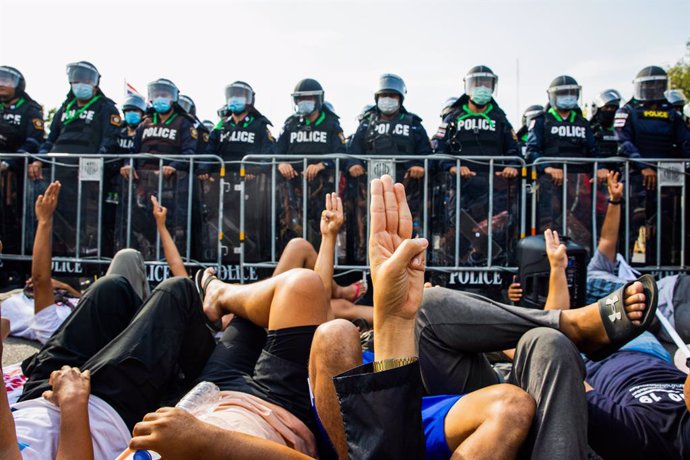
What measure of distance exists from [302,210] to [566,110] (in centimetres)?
343

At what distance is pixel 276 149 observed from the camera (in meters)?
7.09

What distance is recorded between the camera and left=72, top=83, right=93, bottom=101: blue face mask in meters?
7.51

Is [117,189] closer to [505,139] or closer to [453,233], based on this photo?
[453,233]

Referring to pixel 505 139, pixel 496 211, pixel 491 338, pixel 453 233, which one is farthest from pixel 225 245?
pixel 491 338

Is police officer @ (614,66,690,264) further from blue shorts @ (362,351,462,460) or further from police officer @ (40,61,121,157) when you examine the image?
police officer @ (40,61,121,157)

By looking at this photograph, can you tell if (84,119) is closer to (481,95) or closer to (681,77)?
(481,95)

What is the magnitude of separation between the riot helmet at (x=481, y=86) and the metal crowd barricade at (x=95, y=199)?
9.97ft

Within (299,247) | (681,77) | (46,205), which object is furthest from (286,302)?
(681,77)

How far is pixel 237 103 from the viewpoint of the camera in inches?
295

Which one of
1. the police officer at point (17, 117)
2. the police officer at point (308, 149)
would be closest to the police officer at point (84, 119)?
the police officer at point (17, 117)

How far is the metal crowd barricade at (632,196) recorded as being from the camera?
18.8ft

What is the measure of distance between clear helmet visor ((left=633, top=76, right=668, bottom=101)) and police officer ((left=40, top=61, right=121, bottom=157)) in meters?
6.58

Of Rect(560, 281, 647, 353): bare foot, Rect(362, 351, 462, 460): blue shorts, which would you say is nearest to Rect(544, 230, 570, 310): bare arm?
Rect(560, 281, 647, 353): bare foot

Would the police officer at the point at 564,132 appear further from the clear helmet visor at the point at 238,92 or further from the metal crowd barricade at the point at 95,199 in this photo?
the metal crowd barricade at the point at 95,199
